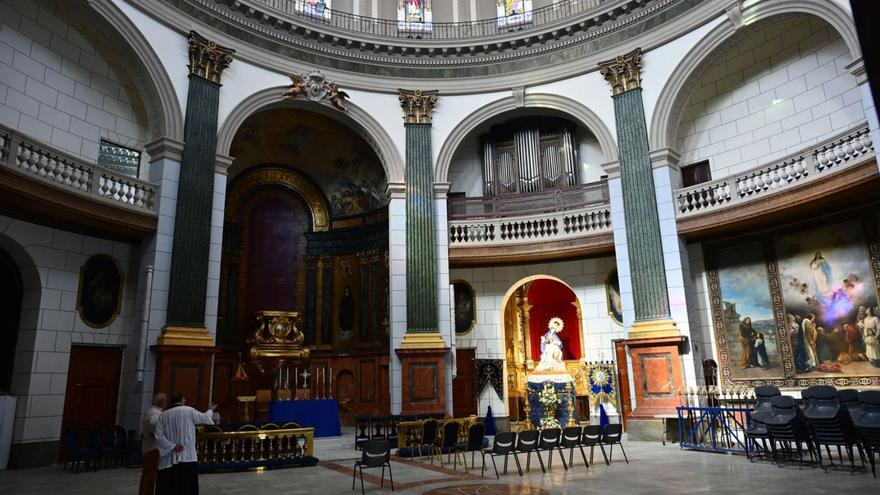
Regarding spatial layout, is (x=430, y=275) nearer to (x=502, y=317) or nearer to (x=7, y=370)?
(x=502, y=317)

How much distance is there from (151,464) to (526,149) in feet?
42.8

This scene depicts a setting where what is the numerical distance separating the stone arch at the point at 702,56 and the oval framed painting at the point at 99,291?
12.6m

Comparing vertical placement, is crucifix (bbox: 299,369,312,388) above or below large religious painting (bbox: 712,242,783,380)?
below

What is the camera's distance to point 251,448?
992 cm

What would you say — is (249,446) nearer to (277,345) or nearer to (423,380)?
(423,380)

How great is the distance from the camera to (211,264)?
42.8 feet

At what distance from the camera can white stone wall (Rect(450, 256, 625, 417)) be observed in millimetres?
16297

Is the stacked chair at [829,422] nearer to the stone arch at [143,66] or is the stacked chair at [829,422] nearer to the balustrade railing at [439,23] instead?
the balustrade railing at [439,23]

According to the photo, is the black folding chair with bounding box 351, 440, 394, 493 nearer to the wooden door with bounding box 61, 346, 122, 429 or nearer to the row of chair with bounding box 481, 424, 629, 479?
the row of chair with bounding box 481, 424, 629, 479

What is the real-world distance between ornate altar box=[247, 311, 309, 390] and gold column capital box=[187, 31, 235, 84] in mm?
6351

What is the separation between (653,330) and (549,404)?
3.52 meters

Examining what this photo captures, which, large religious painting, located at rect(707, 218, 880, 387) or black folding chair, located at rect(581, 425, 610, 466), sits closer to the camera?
black folding chair, located at rect(581, 425, 610, 466)

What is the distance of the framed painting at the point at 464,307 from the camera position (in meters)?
17.2

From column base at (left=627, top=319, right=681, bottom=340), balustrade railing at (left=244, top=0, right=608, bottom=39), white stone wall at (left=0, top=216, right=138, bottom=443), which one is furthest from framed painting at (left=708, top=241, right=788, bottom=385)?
white stone wall at (left=0, top=216, right=138, bottom=443)
